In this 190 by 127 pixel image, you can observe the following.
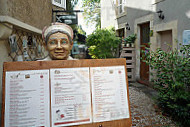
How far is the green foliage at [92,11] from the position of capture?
56.0 feet

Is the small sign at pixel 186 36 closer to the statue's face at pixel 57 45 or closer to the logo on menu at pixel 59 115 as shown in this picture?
the statue's face at pixel 57 45

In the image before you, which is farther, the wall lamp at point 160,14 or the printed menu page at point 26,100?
the wall lamp at point 160,14

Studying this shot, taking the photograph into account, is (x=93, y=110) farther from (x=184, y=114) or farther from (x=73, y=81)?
(x=184, y=114)

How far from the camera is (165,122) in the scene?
A: 10.6 ft

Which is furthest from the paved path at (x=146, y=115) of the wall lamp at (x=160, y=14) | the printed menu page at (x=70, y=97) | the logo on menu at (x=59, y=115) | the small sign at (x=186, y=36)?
the wall lamp at (x=160, y=14)

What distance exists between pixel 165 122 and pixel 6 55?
3.31 m

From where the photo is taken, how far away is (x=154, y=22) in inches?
239

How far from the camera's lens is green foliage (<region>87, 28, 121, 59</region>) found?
795 cm

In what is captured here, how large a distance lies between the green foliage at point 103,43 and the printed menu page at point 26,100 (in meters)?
6.79

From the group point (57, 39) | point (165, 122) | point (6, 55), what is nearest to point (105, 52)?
point (165, 122)

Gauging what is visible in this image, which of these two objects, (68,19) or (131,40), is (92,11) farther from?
(68,19)

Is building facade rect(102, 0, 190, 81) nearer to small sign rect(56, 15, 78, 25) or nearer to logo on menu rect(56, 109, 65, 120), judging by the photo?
small sign rect(56, 15, 78, 25)

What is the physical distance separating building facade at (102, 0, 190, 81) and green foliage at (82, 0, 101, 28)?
8.65m

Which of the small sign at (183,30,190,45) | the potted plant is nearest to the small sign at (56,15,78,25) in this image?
the potted plant
